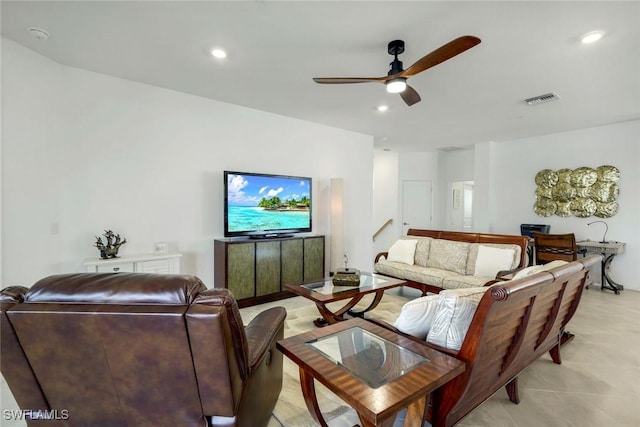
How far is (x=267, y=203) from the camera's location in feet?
13.6

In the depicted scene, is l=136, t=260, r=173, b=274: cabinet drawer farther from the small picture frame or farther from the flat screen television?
the flat screen television

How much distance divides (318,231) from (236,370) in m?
3.91

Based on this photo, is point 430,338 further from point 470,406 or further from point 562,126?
point 562,126

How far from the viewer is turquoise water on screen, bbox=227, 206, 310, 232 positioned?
3.85 meters

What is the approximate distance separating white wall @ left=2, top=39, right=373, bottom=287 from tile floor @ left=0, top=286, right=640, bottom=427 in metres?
1.30

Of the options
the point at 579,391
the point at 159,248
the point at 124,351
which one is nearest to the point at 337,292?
the point at 579,391

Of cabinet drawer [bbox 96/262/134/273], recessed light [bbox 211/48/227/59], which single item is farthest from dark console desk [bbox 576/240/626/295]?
cabinet drawer [bbox 96/262/134/273]

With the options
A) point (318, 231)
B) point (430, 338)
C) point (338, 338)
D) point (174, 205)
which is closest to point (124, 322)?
point (338, 338)

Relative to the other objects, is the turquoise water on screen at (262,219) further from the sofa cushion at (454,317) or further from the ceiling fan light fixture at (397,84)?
the sofa cushion at (454,317)

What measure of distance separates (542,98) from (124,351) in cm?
487

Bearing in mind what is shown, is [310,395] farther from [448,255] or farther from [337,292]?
[448,255]

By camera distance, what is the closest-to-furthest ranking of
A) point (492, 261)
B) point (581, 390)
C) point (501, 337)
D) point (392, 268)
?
point (501, 337) → point (581, 390) → point (492, 261) → point (392, 268)

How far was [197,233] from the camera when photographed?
3809 mm

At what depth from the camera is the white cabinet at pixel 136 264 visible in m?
2.90
